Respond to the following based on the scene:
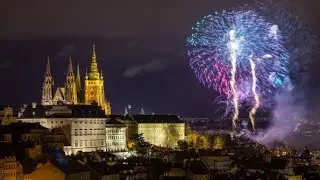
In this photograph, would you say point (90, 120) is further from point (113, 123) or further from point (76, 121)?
point (113, 123)

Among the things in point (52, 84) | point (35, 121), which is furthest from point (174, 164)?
point (52, 84)

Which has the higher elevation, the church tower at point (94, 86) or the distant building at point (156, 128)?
the church tower at point (94, 86)

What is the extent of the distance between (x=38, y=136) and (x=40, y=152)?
804cm

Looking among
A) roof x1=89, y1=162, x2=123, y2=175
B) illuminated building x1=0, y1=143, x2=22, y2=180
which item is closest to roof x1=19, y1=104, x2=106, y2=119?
roof x1=89, y1=162, x2=123, y2=175

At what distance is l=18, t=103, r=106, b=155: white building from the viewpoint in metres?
79.3

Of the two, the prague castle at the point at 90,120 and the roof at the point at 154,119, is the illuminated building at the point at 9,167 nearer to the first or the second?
the prague castle at the point at 90,120

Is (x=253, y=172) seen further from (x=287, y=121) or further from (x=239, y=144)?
(x=287, y=121)

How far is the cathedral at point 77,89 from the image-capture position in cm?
9994

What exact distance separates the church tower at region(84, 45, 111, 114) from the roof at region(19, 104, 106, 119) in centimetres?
1642

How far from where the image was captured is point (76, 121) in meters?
80.6

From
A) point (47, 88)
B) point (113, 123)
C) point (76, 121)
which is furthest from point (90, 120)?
point (47, 88)

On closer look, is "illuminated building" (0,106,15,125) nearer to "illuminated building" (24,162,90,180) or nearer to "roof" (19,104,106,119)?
"roof" (19,104,106,119)

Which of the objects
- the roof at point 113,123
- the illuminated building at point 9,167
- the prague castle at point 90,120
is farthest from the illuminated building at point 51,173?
the roof at point 113,123

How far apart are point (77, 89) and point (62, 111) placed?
22199 millimetres
